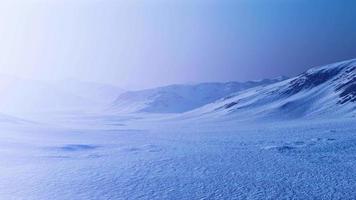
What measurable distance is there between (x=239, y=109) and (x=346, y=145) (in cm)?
7937

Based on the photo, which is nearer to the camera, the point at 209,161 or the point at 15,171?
the point at 15,171

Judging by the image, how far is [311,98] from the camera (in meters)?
96.9

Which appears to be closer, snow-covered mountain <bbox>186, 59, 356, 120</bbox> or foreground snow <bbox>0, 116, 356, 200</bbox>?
foreground snow <bbox>0, 116, 356, 200</bbox>

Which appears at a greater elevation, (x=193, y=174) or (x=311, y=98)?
(x=311, y=98)

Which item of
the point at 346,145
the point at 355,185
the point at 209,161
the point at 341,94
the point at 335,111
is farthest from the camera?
the point at 341,94

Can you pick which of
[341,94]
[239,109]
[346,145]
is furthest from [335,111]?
[346,145]

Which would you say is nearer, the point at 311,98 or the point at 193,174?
the point at 193,174

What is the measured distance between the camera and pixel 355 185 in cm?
1850

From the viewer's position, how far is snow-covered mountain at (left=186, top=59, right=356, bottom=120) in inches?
3230

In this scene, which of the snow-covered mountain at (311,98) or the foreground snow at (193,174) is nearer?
the foreground snow at (193,174)

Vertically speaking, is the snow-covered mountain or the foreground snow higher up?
the snow-covered mountain

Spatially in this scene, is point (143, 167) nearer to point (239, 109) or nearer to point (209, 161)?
point (209, 161)

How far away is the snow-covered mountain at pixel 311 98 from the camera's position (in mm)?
82037

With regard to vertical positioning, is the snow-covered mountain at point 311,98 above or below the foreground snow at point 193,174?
above
